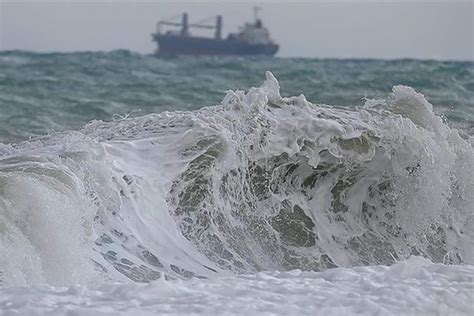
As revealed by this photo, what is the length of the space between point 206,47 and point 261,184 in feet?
35.6

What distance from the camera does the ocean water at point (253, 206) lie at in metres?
3.19

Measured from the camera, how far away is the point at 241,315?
2900 millimetres

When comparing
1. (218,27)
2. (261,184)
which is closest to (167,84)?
(218,27)

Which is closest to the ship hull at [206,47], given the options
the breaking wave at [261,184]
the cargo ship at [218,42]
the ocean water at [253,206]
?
the cargo ship at [218,42]

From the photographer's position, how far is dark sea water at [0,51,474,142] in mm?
8617

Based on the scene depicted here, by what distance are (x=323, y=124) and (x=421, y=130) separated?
518 mm

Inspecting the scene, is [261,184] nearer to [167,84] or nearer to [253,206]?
[253,206]

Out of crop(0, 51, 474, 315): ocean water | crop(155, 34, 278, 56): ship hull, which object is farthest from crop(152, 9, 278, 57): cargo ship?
crop(0, 51, 474, 315): ocean water

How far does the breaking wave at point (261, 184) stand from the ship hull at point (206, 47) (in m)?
9.81

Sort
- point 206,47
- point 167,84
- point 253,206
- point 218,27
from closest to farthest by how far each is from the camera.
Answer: point 253,206 → point 167,84 → point 218,27 → point 206,47

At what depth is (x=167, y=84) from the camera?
11.2 metres

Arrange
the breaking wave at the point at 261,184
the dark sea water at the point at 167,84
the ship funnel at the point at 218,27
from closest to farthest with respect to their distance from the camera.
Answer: the breaking wave at the point at 261,184, the dark sea water at the point at 167,84, the ship funnel at the point at 218,27

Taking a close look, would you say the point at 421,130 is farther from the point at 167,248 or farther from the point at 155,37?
the point at 155,37

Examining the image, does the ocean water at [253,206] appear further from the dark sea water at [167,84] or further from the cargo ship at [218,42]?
the cargo ship at [218,42]
